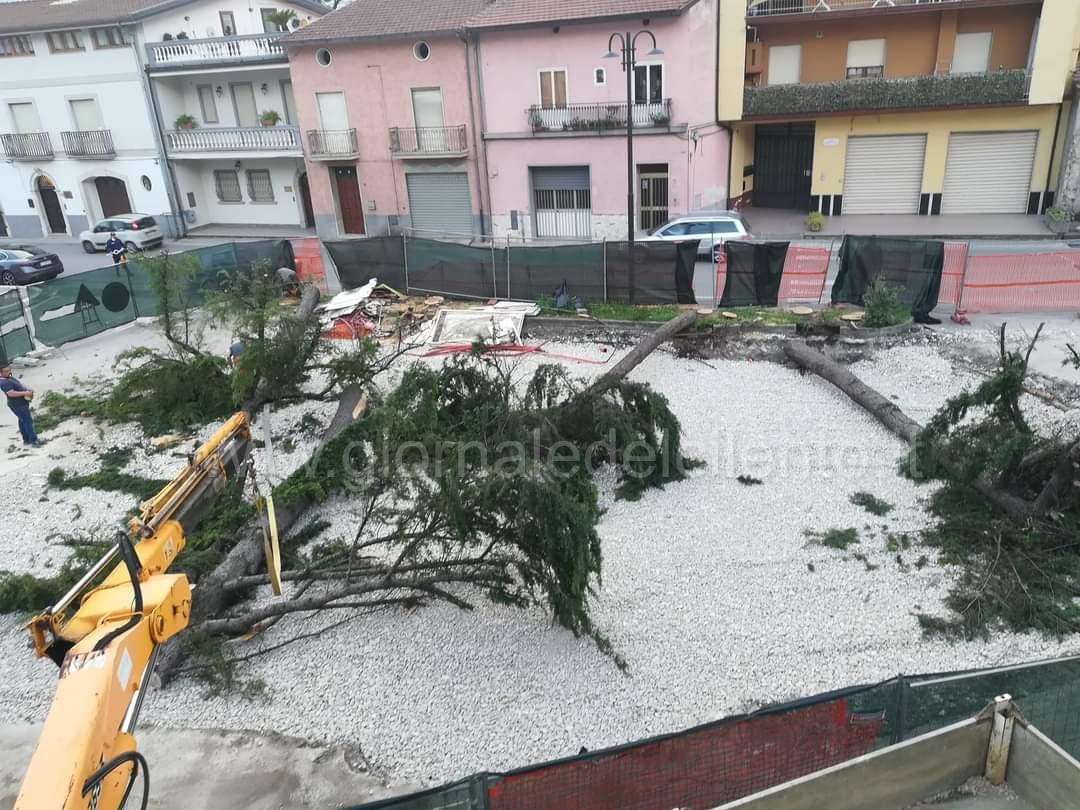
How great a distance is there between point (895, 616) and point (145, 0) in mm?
31288

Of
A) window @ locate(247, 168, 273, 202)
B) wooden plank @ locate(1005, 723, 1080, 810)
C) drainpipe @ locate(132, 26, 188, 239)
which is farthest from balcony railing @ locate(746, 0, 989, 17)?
wooden plank @ locate(1005, 723, 1080, 810)

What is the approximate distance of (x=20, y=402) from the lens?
1170 cm

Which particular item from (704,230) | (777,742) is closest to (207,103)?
(704,230)

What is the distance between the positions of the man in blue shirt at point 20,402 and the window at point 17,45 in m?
22.6

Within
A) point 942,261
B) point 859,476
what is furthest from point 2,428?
point 942,261

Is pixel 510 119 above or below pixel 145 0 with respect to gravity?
below

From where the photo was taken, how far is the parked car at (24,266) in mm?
22594

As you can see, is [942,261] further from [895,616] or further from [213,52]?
[213,52]

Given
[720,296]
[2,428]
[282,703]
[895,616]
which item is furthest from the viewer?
[720,296]

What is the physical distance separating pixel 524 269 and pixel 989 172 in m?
16.6

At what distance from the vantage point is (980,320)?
49.0ft

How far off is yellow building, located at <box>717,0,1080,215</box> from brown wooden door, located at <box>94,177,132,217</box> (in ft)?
72.4

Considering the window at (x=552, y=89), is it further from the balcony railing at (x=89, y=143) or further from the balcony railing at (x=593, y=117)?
the balcony railing at (x=89, y=143)

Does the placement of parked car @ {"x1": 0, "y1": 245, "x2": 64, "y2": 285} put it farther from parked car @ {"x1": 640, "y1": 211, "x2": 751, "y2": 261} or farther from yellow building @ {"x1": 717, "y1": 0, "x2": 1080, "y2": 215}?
yellow building @ {"x1": 717, "y1": 0, "x2": 1080, "y2": 215}
